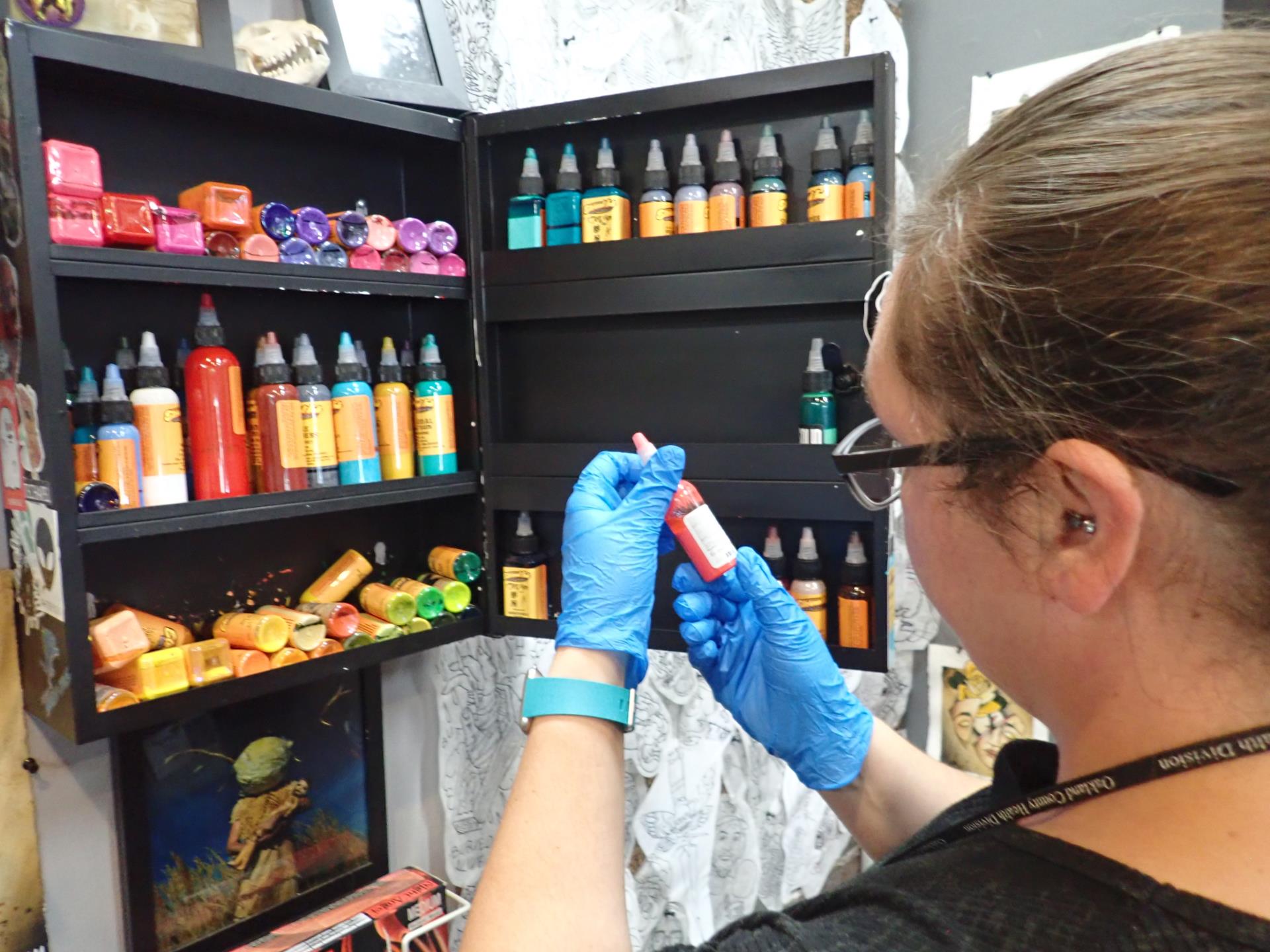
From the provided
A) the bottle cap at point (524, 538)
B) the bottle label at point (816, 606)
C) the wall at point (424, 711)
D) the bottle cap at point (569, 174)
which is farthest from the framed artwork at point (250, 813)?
the bottle cap at point (569, 174)

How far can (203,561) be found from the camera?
1.18 metres

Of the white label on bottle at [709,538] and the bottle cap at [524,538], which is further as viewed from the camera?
the bottle cap at [524,538]

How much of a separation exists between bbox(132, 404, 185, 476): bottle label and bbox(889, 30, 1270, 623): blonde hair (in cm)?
90

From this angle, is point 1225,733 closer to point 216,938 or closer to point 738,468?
point 738,468

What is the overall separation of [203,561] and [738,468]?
0.75m

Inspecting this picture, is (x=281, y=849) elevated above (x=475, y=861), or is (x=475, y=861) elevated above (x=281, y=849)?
(x=281, y=849)

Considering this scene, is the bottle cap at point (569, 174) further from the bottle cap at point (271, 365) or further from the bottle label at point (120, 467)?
the bottle label at point (120, 467)

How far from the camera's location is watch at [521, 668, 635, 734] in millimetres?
729

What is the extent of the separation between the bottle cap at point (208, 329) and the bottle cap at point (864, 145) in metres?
0.84

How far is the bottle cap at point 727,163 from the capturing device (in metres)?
1.17

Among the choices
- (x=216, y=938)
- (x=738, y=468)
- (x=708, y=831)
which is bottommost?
(x=708, y=831)

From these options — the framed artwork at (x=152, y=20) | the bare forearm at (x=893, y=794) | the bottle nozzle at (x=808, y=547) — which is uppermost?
the framed artwork at (x=152, y=20)

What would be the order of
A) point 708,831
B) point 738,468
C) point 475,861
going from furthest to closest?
point 708,831 → point 475,861 → point 738,468

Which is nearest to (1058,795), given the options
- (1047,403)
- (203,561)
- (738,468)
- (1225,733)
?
(1225,733)
